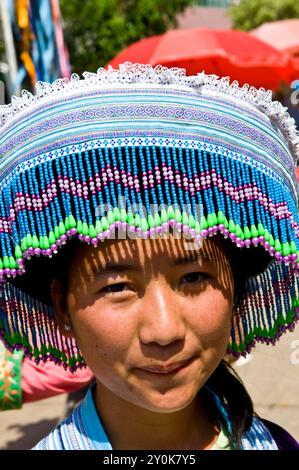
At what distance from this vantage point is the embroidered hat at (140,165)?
0.81 m

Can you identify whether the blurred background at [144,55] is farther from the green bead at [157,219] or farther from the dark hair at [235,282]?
the green bead at [157,219]

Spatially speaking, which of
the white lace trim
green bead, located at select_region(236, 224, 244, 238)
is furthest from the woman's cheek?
the white lace trim

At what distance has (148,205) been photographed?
81 cm

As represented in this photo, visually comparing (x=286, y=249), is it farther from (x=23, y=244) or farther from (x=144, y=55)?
(x=144, y=55)

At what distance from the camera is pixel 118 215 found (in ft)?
2.63

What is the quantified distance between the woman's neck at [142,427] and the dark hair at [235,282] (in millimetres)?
84

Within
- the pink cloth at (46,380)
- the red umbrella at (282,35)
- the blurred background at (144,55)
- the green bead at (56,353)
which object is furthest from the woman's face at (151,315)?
the red umbrella at (282,35)

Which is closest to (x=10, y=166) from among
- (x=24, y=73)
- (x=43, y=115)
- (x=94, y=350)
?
(x=43, y=115)

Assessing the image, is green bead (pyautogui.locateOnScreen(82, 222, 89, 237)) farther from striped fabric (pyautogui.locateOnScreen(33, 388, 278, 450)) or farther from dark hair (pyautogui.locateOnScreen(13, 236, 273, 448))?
striped fabric (pyautogui.locateOnScreen(33, 388, 278, 450))

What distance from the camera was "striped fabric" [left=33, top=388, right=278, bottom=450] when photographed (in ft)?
3.37

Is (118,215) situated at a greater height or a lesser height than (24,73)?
lesser

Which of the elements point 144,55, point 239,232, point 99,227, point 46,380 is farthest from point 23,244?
point 144,55
